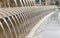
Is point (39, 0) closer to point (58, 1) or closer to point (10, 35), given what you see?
point (58, 1)

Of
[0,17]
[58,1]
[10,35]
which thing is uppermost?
[0,17]

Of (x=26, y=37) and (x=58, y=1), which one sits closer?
(x=26, y=37)

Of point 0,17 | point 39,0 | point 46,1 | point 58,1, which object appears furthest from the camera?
point 58,1

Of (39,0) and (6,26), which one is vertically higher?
(6,26)

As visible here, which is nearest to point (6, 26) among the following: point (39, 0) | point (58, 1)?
point (39, 0)

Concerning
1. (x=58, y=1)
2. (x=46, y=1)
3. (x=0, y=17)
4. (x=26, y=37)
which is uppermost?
(x=0, y=17)

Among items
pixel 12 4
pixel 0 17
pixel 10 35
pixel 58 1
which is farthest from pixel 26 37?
pixel 58 1

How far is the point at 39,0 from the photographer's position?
386 inches

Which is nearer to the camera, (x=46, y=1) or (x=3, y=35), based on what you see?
(x=3, y=35)

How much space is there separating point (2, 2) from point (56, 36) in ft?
5.14

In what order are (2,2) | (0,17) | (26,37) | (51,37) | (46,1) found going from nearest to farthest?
(0,17) < (26,37) < (2,2) < (51,37) < (46,1)

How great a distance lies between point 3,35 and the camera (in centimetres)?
99

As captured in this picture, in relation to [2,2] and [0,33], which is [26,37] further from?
[2,2]

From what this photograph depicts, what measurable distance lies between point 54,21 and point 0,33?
5.21 metres
